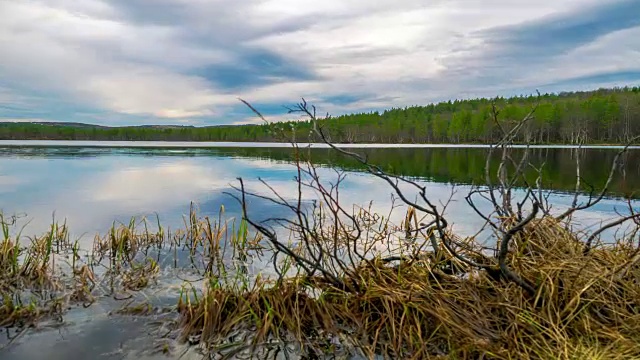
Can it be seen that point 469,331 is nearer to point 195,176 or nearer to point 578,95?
point 195,176

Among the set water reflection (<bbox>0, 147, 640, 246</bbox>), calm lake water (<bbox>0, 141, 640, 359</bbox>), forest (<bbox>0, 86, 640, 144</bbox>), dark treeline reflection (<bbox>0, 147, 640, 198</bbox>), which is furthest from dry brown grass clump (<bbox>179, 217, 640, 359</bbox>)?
forest (<bbox>0, 86, 640, 144</bbox>)

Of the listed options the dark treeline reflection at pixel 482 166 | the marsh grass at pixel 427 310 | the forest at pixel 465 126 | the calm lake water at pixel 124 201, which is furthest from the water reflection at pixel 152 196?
the forest at pixel 465 126

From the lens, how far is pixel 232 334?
4008mm

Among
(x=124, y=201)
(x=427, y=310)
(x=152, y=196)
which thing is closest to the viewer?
(x=427, y=310)

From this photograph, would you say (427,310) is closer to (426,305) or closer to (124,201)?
(426,305)

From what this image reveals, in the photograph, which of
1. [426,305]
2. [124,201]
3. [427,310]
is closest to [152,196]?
[124,201]

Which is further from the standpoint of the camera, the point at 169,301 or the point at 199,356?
the point at 169,301

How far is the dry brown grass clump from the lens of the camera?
3312mm

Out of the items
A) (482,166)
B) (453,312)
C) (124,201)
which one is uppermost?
(453,312)

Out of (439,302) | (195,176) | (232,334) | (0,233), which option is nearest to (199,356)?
(232,334)

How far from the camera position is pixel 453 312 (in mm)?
3678

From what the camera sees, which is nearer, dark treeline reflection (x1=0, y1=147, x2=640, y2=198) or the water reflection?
the water reflection

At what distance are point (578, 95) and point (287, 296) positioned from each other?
171 meters

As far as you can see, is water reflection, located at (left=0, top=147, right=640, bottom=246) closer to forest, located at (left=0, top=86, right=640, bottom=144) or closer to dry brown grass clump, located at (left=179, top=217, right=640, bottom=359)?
dry brown grass clump, located at (left=179, top=217, right=640, bottom=359)
